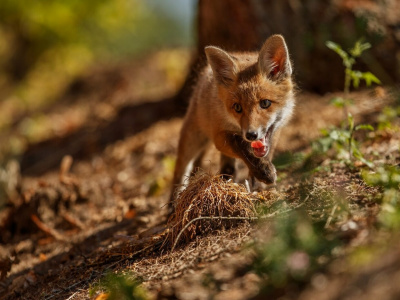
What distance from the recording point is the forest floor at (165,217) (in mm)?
2686

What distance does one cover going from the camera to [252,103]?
15.6 ft

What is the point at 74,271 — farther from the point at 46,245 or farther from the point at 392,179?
the point at 392,179

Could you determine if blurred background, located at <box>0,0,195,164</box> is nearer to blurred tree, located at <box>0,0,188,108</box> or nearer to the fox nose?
blurred tree, located at <box>0,0,188,108</box>

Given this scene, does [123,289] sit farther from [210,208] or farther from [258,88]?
[258,88]

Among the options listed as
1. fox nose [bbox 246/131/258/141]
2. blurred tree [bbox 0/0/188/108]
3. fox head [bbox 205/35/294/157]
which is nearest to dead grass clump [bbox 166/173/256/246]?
fox nose [bbox 246/131/258/141]

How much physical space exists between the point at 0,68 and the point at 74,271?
14.9 metres

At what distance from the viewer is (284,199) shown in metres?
3.98

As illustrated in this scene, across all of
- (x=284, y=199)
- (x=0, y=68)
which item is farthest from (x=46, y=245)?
(x=0, y=68)

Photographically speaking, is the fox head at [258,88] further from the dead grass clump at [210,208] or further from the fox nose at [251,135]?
the dead grass clump at [210,208]

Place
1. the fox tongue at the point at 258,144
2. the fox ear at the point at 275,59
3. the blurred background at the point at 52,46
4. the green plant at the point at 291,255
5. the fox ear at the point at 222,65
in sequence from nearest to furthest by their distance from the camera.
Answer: the green plant at the point at 291,255 → the fox tongue at the point at 258,144 → the fox ear at the point at 275,59 → the fox ear at the point at 222,65 → the blurred background at the point at 52,46

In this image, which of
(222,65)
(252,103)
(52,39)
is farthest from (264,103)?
(52,39)

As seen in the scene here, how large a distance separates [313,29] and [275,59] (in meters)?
2.79

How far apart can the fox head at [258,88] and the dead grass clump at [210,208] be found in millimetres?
667

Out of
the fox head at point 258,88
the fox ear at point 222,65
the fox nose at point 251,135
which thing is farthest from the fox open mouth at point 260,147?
the fox ear at point 222,65
